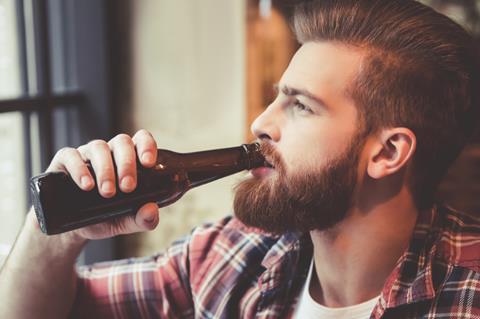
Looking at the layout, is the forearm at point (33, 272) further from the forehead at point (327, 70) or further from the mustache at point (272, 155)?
the forehead at point (327, 70)

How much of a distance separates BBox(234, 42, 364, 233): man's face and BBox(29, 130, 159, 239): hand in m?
0.23

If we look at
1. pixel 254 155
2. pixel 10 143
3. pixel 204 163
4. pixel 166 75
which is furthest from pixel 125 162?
pixel 166 75

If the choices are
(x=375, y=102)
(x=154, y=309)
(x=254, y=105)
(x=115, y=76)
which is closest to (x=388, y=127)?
(x=375, y=102)

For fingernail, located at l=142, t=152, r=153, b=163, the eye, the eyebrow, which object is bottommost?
fingernail, located at l=142, t=152, r=153, b=163

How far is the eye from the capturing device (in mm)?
1271

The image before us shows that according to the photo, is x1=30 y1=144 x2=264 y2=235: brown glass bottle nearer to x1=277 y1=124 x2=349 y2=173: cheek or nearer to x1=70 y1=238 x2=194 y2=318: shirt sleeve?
x1=277 y1=124 x2=349 y2=173: cheek

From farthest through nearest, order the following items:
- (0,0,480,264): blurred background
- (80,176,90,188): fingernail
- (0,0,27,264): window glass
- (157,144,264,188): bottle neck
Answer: (0,0,480,264): blurred background → (0,0,27,264): window glass → (157,144,264,188): bottle neck → (80,176,90,188): fingernail

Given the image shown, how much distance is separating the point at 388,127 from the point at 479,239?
27 centimetres

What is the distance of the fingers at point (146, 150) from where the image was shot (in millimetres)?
1083

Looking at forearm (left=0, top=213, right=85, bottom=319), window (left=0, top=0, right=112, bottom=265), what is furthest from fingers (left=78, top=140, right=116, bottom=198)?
window (left=0, top=0, right=112, bottom=265)

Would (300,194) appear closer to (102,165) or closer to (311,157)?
(311,157)

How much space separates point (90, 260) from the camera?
237 centimetres

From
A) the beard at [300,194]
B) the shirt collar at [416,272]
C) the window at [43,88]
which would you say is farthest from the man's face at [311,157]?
the window at [43,88]

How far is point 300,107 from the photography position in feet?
4.20
